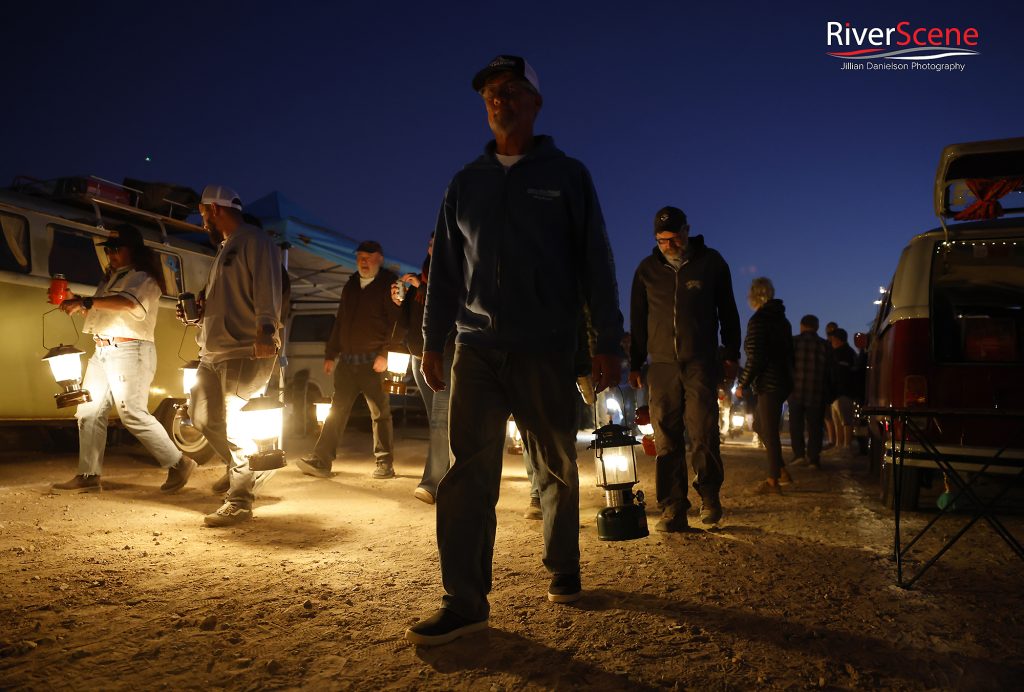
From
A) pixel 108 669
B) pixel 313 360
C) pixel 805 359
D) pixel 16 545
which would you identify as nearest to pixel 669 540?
pixel 108 669

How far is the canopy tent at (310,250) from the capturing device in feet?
35.4

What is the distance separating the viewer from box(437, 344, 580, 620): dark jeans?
2.65 metres

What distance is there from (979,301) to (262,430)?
254 inches

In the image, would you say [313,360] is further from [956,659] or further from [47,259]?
[956,659]

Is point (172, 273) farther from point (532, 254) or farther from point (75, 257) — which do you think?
point (532, 254)

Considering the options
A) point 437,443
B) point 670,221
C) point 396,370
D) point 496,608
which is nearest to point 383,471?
point 396,370

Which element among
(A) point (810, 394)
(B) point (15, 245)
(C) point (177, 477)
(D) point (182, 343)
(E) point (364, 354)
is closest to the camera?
(C) point (177, 477)

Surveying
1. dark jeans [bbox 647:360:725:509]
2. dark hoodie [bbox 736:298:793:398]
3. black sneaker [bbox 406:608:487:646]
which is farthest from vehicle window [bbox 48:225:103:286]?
dark hoodie [bbox 736:298:793:398]

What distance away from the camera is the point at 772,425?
6512 mm

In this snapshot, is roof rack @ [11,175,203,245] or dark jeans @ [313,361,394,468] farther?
roof rack @ [11,175,203,245]

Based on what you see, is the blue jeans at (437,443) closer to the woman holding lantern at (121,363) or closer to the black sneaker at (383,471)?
the black sneaker at (383,471)

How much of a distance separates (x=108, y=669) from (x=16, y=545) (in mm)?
2110

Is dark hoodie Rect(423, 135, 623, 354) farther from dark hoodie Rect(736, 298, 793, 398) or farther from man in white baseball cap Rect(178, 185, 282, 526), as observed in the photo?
dark hoodie Rect(736, 298, 793, 398)

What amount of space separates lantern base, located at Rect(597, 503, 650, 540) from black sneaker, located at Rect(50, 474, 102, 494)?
448cm
